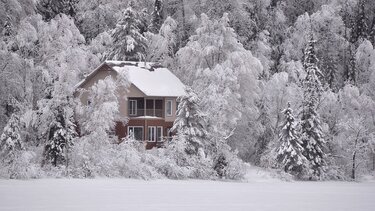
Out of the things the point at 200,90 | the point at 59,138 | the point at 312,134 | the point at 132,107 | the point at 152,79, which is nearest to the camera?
the point at 59,138

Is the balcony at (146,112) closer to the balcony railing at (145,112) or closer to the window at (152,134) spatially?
the balcony railing at (145,112)

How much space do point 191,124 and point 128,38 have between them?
22.1 m

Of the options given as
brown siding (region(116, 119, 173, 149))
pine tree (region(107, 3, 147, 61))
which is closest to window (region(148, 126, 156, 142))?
brown siding (region(116, 119, 173, 149))

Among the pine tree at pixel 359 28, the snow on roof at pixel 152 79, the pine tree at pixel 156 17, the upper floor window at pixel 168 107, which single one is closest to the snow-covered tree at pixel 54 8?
the pine tree at pixel 156 17

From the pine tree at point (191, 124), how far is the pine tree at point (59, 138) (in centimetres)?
812

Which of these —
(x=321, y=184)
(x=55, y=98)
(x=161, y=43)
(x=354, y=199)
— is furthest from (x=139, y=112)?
(x=354, y=199)

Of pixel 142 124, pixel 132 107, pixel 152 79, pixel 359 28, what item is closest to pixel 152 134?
pixel 142 124

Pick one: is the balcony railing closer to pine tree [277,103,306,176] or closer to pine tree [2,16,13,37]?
pine tree [277,103,306,176]

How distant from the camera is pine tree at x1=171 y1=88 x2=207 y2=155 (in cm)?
4209

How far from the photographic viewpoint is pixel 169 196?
98.2ft

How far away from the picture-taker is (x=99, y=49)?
206 ft

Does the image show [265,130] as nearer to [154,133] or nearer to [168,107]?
[168,107]

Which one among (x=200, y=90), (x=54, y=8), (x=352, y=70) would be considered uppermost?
(x=54, y=8)

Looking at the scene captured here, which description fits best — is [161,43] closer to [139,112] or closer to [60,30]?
[139,112]
